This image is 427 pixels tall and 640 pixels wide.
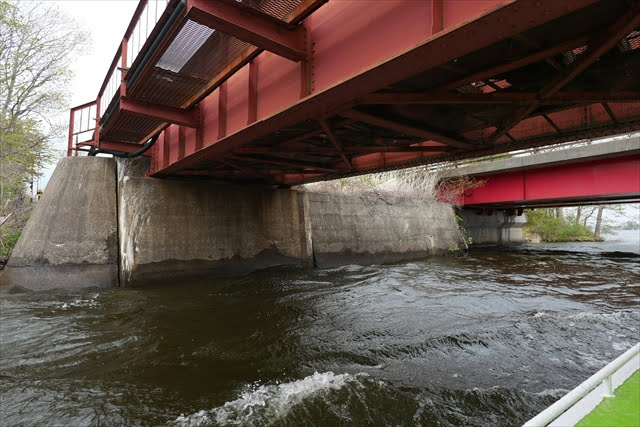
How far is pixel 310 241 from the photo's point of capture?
1253cm

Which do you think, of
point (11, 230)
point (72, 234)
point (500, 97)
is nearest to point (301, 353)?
point (500, 97)

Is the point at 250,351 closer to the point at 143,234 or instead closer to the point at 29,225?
the point at 143,234

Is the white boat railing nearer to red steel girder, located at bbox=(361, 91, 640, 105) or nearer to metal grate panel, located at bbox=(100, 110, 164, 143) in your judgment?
red steel girder, located at bbox=(361, 91, 640, 105)

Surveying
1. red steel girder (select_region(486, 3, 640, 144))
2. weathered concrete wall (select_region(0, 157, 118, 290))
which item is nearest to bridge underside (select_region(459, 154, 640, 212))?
red steel girder (select_region(486, 3, 640, 144))

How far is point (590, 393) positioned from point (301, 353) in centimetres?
351

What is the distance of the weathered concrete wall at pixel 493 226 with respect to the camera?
23641 mm

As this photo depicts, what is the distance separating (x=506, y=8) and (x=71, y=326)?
7.35 meters

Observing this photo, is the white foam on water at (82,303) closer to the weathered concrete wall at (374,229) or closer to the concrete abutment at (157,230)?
the concrete abutment at (157,230)

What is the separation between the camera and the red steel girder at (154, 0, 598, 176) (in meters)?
2.41

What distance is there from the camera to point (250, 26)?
385cm

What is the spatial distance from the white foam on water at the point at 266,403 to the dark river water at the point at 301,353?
0.06 ft

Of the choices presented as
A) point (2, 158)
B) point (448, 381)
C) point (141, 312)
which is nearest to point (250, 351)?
point (448, 381)

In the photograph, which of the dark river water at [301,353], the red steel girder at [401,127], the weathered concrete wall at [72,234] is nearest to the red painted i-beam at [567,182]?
the dark river water at [301,353]

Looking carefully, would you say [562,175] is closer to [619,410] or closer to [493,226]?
[493,226]
